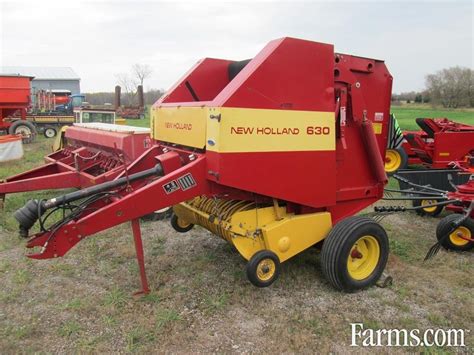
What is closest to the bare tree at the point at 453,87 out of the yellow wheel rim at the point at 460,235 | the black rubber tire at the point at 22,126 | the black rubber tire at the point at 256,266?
the black rubber tire at the point at 22,126

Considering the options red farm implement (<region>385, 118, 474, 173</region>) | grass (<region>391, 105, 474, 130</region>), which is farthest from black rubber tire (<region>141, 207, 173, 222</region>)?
grass (<region>391, 105, 474, 130</region>)

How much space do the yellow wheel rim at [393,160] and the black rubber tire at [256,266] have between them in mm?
6843

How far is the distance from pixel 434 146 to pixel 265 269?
6.70 metres

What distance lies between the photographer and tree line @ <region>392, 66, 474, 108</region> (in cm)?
4244

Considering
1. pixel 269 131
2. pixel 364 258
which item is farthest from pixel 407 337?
pixel 269 131

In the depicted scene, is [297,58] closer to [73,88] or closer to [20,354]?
[20,354]

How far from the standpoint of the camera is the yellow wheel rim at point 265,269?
3.26 m

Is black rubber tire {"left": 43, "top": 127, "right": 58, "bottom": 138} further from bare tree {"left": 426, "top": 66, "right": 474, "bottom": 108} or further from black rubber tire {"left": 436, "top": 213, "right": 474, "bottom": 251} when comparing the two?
bare tree {"left": 426, "top": 66, "right": 474, "bottom": 108}

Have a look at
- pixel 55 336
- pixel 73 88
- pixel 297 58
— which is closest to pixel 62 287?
pixel 55 336

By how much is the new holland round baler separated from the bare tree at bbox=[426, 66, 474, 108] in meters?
44.4

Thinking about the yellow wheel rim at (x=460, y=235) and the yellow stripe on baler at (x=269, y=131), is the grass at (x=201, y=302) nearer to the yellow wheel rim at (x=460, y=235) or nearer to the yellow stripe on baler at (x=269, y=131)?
the yellow wheel rim at (x=460, y=235)

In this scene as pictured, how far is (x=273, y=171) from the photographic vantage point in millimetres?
3240

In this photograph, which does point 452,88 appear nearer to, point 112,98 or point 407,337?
point 112,98

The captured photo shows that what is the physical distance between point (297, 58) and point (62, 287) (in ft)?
9.34
